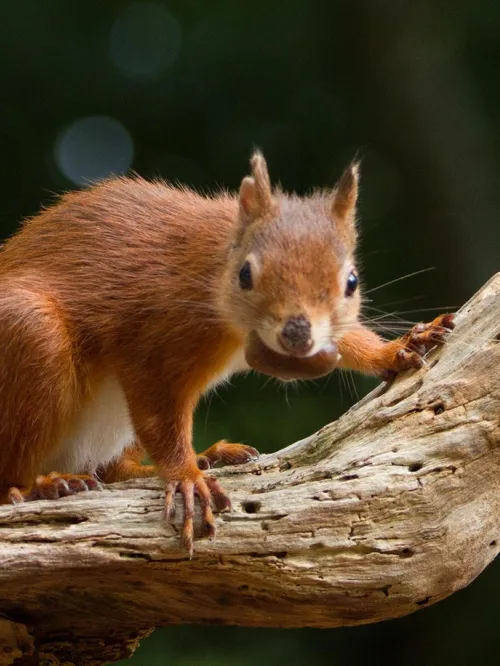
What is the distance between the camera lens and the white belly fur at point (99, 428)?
7.90 feet

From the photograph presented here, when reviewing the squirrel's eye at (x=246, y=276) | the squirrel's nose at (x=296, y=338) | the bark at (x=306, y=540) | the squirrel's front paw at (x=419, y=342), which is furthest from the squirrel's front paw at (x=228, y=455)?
the squirrel's nose at (x=296, y=338)

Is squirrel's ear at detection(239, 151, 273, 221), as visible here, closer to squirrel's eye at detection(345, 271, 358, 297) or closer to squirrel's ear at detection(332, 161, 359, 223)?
squirrel's ear at detection(332, 161, 359, 223)

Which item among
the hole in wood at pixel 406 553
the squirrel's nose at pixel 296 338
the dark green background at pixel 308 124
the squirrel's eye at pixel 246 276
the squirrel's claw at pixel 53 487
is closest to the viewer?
the squirrel's nose at pixel 296 338

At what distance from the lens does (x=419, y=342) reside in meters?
2.29

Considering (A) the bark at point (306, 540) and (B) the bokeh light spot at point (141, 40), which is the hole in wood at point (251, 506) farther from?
(B) the bokeh light spot at point (141, 40)

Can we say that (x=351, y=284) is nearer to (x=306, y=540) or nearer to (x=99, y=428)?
(x=306, y=540)

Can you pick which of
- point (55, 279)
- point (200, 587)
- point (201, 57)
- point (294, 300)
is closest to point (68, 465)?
point (55, 279)

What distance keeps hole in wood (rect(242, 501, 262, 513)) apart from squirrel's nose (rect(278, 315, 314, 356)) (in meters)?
0.36

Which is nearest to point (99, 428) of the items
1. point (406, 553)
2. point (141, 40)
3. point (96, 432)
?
point (96, 432)

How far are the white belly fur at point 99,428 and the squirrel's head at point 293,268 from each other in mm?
312

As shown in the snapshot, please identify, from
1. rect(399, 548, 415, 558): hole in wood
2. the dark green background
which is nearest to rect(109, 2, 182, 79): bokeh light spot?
the dark green background

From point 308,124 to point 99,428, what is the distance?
1711 mm

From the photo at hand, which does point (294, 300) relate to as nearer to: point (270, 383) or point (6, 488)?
point (6, 488)

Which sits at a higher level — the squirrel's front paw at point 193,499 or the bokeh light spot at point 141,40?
the bokeh light spot at point 141,40
